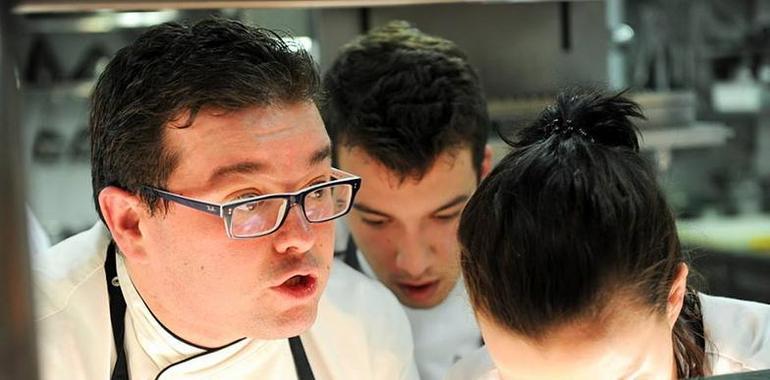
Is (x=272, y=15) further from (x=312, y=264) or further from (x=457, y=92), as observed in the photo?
(x=312, y=264)

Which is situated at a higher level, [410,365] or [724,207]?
[410,365]

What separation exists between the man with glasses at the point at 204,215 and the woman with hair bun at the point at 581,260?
209 millimetres

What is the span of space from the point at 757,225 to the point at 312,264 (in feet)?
8.96

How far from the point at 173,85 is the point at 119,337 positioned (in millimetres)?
385

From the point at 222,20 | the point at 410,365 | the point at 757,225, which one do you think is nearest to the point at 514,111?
the point at 410,365

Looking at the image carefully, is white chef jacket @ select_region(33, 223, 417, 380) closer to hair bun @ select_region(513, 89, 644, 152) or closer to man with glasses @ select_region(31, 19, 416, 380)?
man with glasses @ select_region(31, 19, 416, 380)

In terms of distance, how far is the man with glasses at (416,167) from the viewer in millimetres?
1567

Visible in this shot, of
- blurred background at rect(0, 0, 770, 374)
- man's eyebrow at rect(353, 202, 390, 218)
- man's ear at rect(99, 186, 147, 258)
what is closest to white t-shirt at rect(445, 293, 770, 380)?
man's eyebrow at rect(353, 202, 390, 218)

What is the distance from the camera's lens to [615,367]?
1030mm

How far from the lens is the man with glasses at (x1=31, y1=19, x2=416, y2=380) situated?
1143mm

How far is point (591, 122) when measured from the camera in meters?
1.13

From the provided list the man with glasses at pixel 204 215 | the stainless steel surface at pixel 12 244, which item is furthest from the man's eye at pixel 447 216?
the stainless steel surface at pixel 12 244

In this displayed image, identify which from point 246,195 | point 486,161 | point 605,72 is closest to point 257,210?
point 246,195

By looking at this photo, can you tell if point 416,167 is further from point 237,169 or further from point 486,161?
point 237,169
